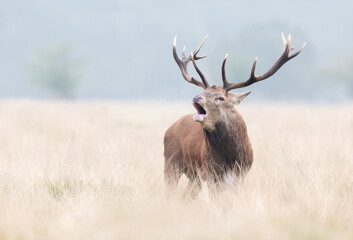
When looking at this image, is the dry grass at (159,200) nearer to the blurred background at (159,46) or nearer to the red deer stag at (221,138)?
the red deer stag at (221,138)

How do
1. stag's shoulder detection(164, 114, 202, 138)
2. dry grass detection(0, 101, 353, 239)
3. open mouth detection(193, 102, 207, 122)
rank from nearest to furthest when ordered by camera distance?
dry grass detection(0, 101, 353, 239)
open mouth detection(193, 102, 207, 122)
stag's shoulder detection(164, 114, 202, 138)

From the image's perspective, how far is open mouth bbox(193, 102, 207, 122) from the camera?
5266mm

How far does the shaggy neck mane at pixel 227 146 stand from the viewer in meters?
5.52

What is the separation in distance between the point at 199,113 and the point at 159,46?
10272cm

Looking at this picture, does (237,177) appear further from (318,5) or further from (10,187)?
(318,5)

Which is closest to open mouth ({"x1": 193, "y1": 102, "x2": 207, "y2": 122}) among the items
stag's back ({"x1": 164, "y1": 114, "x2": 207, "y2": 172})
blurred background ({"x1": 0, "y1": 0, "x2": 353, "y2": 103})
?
stag's back ({"x1": 164, "y1": 114, "x2": 207, "y2": 172})

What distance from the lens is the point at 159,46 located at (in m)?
107

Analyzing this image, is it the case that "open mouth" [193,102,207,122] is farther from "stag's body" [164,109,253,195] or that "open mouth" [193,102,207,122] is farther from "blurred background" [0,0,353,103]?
"blurred background" [0,0,353,103]

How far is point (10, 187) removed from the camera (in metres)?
5.63

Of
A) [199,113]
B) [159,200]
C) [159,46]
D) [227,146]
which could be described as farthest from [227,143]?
[159,46]

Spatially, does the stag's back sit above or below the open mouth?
below

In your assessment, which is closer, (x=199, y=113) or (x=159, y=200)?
(x=159, y=200)

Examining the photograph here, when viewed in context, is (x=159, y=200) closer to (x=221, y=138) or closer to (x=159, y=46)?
(x=221, y=138)

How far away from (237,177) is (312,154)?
113 inches
